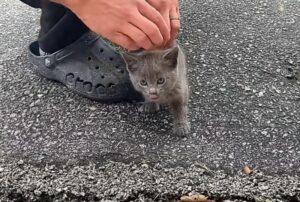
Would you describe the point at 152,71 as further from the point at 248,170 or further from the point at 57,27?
the point at 248,170

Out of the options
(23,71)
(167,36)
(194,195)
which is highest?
(167,36)

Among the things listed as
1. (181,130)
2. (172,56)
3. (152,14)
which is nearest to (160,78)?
(172,56)

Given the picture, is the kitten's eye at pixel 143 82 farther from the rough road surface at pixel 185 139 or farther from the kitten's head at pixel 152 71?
the rough road surface at pixel 185 139

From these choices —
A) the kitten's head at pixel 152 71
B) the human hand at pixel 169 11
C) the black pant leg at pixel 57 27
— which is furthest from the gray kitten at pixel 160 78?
the black pant leg at pixel 57 27

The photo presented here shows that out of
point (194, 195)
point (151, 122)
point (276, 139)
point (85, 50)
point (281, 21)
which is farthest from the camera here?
point (281, 21)

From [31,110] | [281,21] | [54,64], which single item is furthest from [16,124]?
[281,21]

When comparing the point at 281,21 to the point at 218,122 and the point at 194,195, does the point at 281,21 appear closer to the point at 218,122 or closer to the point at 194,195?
the point at 218,122
